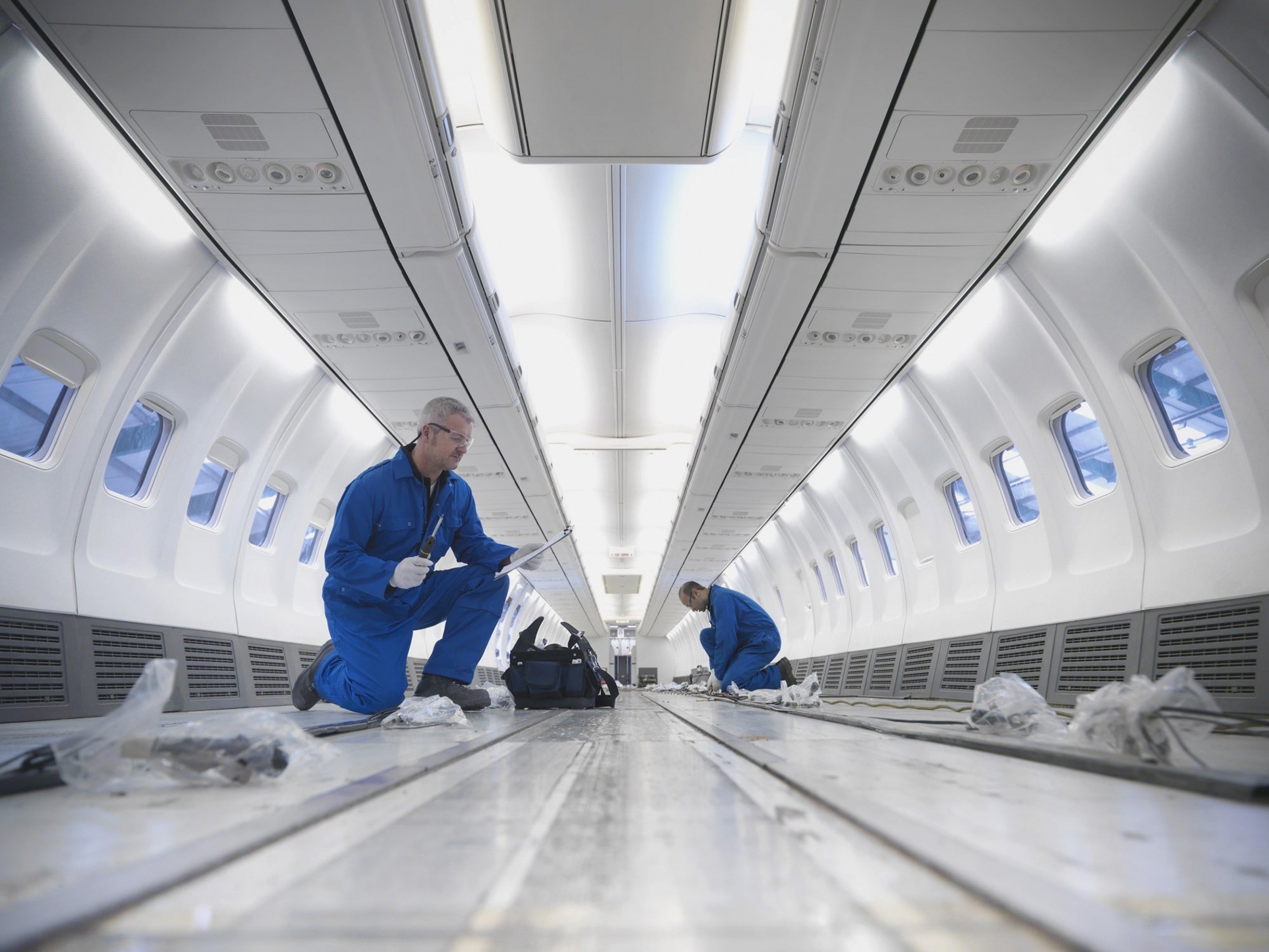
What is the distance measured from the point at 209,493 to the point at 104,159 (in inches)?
181

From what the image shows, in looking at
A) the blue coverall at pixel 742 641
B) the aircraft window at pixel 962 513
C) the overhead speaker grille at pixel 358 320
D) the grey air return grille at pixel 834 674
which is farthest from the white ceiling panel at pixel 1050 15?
the grey air return grille at pixel 834 674

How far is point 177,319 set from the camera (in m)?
6.32

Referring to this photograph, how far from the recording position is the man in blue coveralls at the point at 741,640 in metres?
9.25

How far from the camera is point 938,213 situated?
5297mm

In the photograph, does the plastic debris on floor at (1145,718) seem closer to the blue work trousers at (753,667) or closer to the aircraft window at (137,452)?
the blue work trousers at (753,667)

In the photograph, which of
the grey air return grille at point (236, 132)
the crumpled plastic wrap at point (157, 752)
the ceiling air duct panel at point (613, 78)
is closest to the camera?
the crumpled plastic wrap at point (157, 752)

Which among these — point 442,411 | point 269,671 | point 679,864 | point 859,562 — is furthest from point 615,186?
point 859,562

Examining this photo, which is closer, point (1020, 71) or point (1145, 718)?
point (1145, 718)

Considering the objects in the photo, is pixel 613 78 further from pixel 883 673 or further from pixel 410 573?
pixel 883 673

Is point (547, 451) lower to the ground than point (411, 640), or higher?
higher

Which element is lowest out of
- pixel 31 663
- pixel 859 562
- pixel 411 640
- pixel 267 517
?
pixel 31 663

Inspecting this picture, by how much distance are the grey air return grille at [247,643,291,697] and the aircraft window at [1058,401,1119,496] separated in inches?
383

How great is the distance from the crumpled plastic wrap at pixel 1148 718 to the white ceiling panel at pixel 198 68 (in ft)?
15.9

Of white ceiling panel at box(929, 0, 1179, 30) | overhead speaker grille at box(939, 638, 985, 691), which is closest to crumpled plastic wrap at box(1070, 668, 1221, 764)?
white ceiling panel at box(929, 0, 1179, 30)
